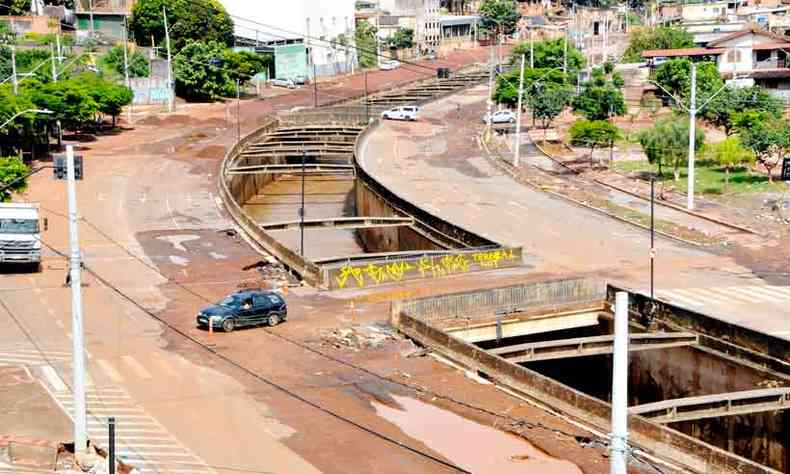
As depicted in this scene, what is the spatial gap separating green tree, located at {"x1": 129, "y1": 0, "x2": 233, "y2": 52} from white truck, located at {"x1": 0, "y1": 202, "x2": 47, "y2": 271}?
277ft

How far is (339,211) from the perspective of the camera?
334 ft

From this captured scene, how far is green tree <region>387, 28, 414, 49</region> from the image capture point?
192 m

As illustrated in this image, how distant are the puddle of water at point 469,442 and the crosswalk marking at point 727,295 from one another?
1938 centimetres

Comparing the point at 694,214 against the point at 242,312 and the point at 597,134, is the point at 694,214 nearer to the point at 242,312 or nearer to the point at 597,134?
the point at 597,134

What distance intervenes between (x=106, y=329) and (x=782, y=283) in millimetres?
29823

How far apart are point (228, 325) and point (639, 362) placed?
53.8 ft

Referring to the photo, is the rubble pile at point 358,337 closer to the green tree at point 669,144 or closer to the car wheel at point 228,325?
the car wheel at point 228,325

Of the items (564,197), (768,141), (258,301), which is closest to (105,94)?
(564,197)

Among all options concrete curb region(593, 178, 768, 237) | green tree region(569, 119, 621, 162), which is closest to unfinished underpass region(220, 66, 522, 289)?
concrete curb region(593, 178, 768, 237)

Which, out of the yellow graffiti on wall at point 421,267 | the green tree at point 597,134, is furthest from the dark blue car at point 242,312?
the green tree at point 597,134

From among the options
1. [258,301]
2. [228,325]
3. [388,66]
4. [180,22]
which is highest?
[180,22]

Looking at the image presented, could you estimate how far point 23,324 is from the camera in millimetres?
48156

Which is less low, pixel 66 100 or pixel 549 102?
pixel 66 100

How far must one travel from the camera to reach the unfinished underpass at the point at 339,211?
191 ft
